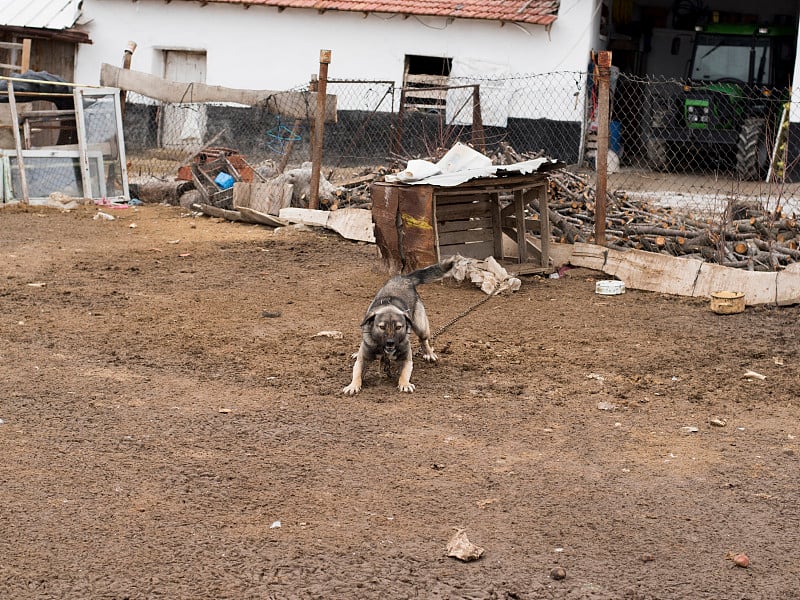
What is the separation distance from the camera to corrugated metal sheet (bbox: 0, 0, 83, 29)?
22078mm

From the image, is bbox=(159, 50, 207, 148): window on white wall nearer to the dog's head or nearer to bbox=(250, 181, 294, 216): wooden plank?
bbox=(250, 181, 294, 216): wooden plank

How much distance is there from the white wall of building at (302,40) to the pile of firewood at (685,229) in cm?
897

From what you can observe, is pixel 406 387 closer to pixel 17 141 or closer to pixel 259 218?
pixel 259 218

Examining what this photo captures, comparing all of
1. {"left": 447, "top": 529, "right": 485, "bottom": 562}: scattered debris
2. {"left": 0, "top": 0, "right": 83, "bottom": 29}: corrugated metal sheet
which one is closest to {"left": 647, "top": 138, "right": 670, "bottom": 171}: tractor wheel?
{"left": 0, "top": 0, "right": 83, "bottom": 29}: corrugated metal sheet

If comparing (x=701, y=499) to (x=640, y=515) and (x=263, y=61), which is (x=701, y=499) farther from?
(x=263, y=61)

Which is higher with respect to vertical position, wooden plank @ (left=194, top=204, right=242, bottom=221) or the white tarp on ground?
the white tarp on ground

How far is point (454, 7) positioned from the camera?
2089cm

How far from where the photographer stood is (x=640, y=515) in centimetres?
443

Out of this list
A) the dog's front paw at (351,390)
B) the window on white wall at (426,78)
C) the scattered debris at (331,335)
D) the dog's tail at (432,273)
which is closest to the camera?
the dog's front paw at (351,390)

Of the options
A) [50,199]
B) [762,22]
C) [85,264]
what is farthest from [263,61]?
[85,264]

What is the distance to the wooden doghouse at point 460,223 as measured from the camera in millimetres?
9250

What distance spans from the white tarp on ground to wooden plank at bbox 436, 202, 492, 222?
0.37m

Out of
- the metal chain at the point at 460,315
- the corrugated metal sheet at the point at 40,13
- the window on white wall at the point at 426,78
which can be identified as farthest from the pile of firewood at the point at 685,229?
the corrugated metal sheet at the point at 40,13

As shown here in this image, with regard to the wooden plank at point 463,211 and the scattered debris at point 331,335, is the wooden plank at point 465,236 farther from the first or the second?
the scattered debris at point 331,335
